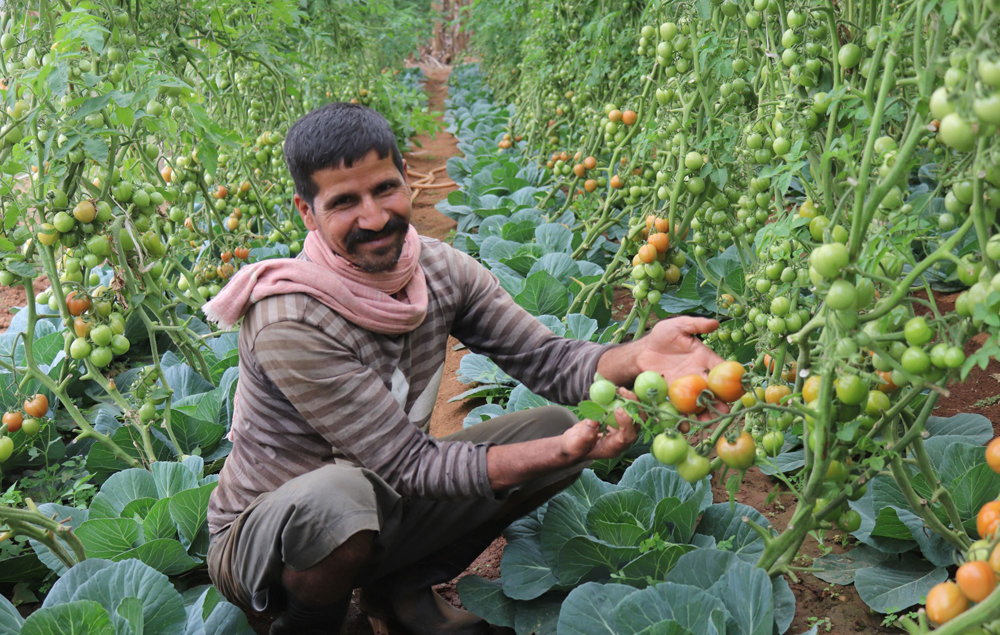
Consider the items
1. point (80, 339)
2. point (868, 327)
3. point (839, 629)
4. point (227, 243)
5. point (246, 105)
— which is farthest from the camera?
point (246, 105)

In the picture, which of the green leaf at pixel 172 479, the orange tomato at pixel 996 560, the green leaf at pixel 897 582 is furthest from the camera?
the green leaf at pixel 172 479

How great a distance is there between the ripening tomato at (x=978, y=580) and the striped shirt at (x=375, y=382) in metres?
0.98

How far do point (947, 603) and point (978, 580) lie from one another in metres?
0.08

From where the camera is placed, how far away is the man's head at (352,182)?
80.4 inches

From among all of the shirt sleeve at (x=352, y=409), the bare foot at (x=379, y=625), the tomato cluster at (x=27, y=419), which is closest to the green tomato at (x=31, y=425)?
the tomato cluster at (x=27, y=419)

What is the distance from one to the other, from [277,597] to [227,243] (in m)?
2.40

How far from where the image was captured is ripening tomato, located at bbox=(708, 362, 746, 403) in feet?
5.26

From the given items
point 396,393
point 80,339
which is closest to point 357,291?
point 396,393

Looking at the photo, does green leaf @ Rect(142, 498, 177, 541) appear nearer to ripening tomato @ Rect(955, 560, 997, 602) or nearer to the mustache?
the mustache

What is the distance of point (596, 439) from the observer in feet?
5.80

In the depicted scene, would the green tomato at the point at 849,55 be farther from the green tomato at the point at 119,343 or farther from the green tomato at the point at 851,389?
the green tomato at the point at 119,343

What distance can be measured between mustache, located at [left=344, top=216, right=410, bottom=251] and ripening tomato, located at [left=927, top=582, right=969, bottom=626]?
1370mm

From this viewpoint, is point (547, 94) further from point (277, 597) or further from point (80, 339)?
point (277, 597)

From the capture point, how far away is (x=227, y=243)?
4.17 meters
